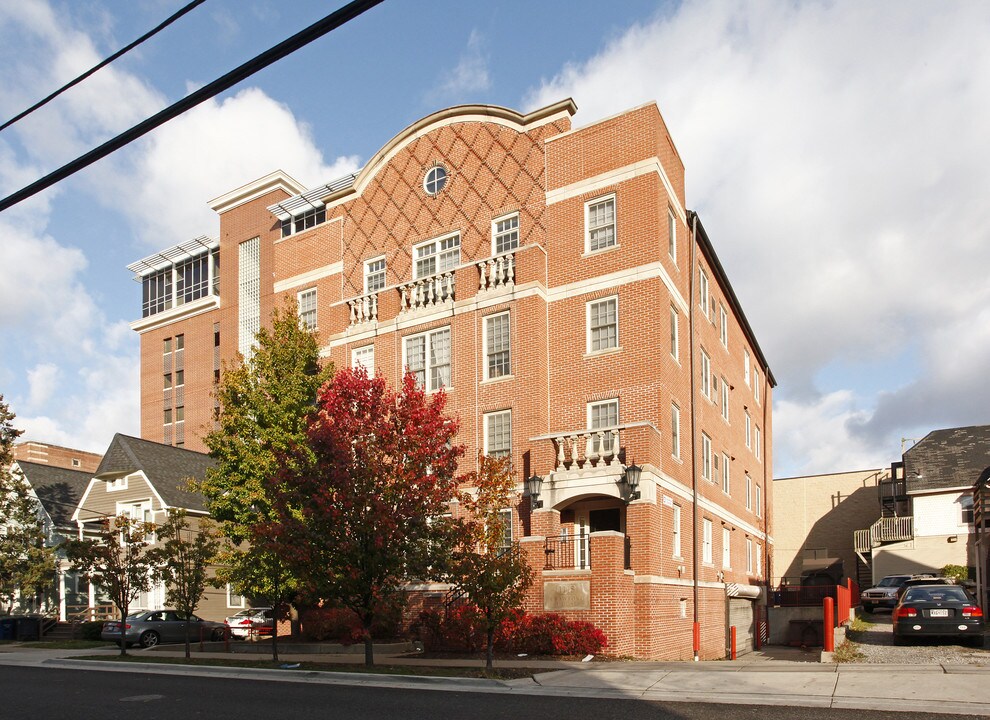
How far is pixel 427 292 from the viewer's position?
98.9 ft

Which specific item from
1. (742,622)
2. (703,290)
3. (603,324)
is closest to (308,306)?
(603,324)

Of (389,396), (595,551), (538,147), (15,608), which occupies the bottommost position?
(15,608)

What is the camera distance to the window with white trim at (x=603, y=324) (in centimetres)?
2683

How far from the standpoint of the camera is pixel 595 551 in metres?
22.8

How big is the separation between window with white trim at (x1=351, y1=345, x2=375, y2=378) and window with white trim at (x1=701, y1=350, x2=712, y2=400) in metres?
11.7

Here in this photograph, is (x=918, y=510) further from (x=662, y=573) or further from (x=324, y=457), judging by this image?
(x=324, y=457)

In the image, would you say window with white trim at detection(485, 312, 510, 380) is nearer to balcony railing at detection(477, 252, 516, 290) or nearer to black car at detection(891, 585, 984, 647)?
balcony railing at detection(477, 252, 516, 290)

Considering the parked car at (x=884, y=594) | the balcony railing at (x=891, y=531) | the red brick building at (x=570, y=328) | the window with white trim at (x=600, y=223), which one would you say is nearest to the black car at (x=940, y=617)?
the red brick building at (x=570, y=328)

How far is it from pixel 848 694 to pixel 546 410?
14.4 meters

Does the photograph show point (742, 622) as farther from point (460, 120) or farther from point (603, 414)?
point (460, 120)

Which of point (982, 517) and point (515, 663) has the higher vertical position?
point (982, 517)

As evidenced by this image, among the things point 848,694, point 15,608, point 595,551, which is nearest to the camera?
point 848,694

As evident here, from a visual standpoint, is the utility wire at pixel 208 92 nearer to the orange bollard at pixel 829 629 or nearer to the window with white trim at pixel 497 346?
the orange bollard at pixel 829 629

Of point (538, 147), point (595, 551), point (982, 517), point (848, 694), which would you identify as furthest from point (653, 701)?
point (538, 147)
